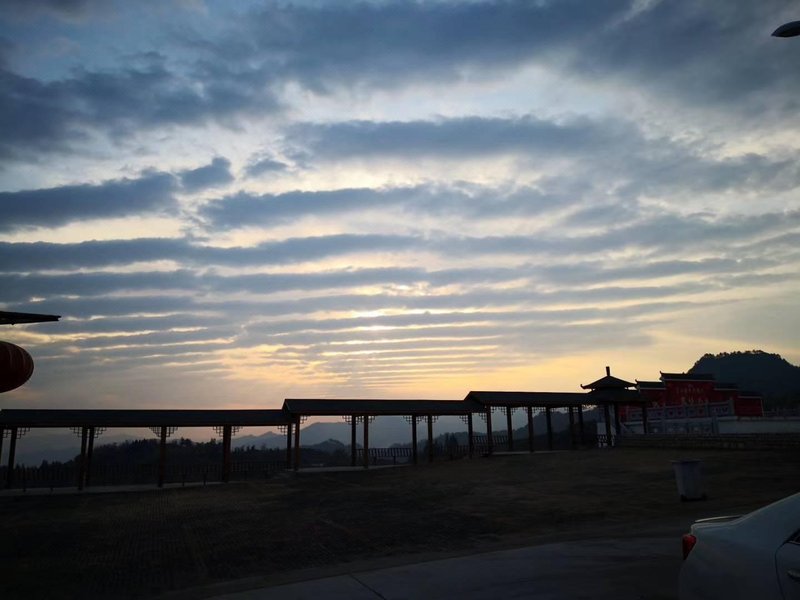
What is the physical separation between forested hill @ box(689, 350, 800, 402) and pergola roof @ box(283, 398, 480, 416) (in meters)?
90.9

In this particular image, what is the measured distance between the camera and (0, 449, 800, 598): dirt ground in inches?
378

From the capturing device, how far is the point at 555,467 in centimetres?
2320

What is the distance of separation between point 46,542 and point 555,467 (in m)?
18.1

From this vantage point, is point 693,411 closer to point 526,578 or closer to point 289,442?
point 289,442

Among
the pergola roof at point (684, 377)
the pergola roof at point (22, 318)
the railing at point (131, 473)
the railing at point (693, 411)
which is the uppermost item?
the pergola roof at point (684, 377)

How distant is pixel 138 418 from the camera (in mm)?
26609

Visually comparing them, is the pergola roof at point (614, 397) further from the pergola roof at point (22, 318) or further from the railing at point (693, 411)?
the pergola roof at point (22, 318)

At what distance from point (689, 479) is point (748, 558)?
10.9m

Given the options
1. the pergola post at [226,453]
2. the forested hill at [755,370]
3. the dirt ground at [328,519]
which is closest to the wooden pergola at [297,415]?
the pergola post at [226,453]

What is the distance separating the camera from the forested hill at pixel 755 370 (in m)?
104

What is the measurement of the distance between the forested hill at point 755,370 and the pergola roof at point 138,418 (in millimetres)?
100102

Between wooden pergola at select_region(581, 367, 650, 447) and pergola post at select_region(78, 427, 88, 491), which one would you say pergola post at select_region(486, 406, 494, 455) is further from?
pergola post at select_region(78, 427, 88, 491)

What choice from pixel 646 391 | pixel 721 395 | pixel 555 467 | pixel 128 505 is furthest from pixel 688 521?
pixel 721 395

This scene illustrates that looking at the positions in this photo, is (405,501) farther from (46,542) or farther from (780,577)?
(780,577)
